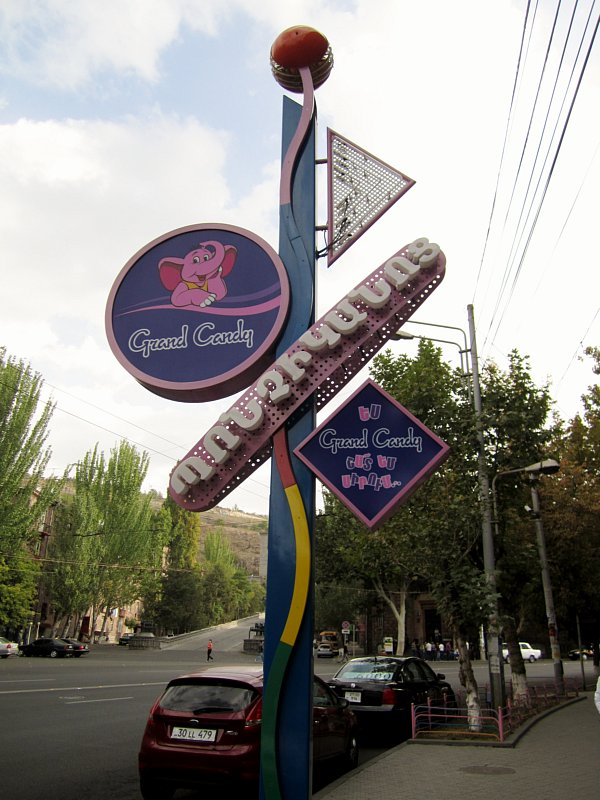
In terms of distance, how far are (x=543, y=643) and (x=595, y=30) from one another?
6936 centimetres

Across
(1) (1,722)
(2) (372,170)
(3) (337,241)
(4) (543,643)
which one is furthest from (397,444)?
(4) (543,643)

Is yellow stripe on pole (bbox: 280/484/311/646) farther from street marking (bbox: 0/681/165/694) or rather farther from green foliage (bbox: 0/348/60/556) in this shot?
green foliage (bbox: 0/348/60/556)

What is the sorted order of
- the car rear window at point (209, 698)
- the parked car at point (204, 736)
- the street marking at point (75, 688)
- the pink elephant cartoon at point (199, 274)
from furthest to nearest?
the street marking at point (75, 688) → the car rear window at point (209, 698) → the parked car at point (204, 736) → the pink elephant cartoon at point (199, 274)

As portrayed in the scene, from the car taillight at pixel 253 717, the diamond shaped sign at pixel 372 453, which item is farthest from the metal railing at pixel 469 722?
the diamond shaped sign at pixel 372 453

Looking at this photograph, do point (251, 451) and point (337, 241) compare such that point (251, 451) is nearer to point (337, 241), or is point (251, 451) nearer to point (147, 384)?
point (147, 384)

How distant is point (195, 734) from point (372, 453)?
3.95m

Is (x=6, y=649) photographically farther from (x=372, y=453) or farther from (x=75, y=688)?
(x=372, y=453)

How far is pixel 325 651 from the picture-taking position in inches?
2015

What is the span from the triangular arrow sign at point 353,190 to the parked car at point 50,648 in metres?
40.8

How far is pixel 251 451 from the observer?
5855 millimetres

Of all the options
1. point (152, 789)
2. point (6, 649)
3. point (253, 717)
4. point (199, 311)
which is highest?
point (199, 311)

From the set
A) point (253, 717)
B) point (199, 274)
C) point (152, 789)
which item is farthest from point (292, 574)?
point (152, 789)

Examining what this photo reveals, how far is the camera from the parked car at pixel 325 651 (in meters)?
51.1

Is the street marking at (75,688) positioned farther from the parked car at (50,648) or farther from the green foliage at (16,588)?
the parked car at (50,648)
